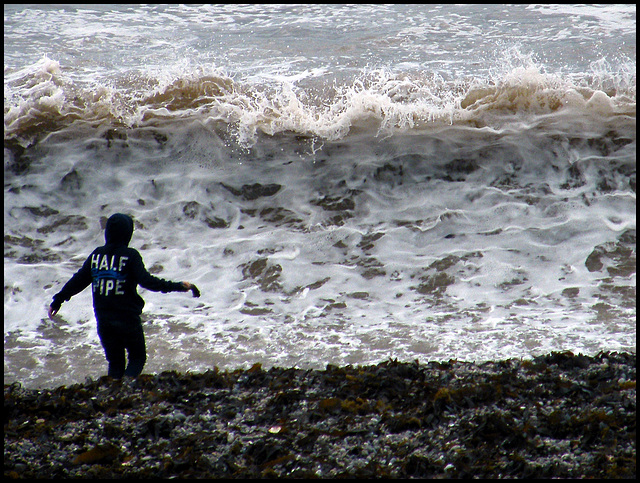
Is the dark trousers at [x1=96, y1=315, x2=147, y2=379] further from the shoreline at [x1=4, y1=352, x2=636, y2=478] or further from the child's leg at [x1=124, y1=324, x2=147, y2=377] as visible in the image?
the shoreline at [x1=4, y1=352, x2=636, y2=478]

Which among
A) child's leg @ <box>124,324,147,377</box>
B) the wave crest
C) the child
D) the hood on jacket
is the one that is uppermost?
the wave crest

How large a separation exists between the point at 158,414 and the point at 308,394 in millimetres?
984

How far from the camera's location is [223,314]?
5.68 metres

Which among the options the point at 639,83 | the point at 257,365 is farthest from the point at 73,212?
the point at 639,83

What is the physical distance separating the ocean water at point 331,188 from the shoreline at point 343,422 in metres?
0.63

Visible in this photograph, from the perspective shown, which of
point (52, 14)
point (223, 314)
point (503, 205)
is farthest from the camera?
point (52, 14)

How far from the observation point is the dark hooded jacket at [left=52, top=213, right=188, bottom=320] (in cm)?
431

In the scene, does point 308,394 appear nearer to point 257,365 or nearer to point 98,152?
point 257,365

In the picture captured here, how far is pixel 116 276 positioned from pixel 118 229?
357 mm

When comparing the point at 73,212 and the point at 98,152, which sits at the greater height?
the point at 98,152

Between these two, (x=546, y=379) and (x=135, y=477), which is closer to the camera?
(x=135, y=477)

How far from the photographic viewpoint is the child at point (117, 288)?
4.31 meters

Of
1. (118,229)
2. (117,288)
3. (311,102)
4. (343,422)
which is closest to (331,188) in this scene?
(311,102)

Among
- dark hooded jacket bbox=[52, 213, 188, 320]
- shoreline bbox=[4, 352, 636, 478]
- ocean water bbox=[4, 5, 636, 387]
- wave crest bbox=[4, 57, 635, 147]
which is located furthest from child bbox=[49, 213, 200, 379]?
wave crest bbox=[4, 57, 635, 147]
